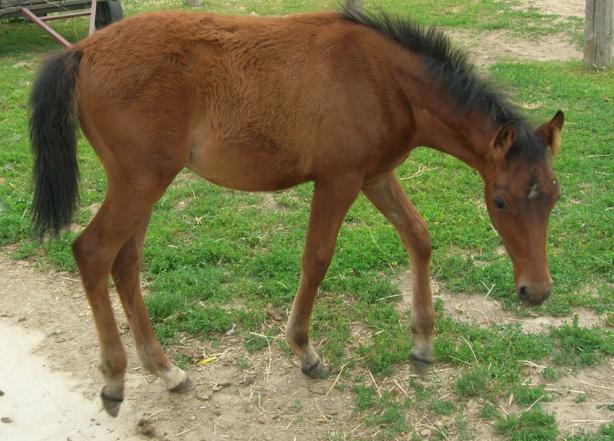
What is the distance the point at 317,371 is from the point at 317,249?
2.26 feet

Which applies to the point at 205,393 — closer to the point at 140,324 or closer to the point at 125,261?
the point at 140,324

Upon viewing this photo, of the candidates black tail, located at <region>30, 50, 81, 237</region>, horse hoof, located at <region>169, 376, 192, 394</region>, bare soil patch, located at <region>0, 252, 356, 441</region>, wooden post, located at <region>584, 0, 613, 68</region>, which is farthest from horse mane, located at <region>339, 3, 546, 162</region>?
wooden post, located at <region>584, 0, 613, 68</region>

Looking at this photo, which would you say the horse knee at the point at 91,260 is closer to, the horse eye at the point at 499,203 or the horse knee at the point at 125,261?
the horse knee at the point at 125,261

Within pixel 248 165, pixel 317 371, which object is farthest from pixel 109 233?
pixel 317 371

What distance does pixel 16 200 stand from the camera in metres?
5.71

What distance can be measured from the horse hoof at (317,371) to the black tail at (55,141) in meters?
1.48

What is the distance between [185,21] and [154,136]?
0.64m

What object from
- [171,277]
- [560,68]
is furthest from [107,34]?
[560,68]

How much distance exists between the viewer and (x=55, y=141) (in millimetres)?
3299

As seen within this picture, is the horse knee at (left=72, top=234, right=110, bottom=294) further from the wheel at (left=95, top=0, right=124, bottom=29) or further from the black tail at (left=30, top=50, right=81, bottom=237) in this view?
the wheel at (left=95, top=0, right=124, bottom=29)

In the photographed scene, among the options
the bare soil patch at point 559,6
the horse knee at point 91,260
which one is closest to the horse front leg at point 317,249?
the horse knee at point 91,260

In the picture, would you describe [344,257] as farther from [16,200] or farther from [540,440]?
[16,200]

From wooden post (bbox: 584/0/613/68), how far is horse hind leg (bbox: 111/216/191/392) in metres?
7.03

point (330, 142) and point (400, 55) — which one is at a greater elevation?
point (400, 55)
